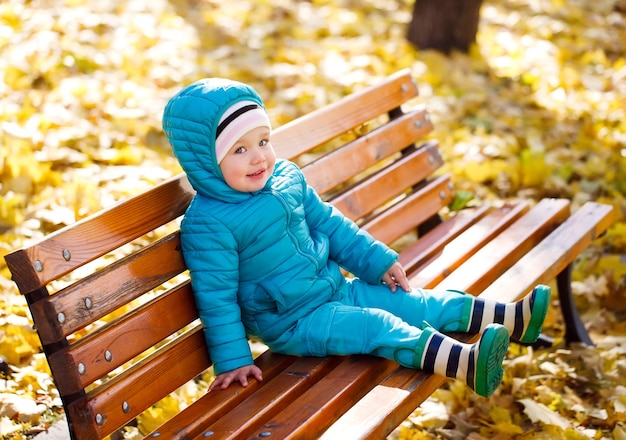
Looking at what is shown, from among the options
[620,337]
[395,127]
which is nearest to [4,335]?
[395,127]

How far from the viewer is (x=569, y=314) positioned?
3.59 m

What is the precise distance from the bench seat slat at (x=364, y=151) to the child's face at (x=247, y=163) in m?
0.68

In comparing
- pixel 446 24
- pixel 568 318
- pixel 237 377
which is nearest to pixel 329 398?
pixel 237 377

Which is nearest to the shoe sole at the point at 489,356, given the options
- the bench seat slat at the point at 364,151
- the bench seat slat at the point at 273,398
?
the bench seat slat at the point at 273,398

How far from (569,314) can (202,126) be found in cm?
199

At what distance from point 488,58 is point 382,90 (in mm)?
3430

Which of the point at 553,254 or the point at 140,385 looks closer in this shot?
the point at 140,385

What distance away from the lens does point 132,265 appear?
7.72 feet

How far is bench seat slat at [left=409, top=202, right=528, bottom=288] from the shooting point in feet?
10.2

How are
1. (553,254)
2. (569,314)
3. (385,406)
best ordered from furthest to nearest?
1. (569,314)
2. (553,254)
3. (385,406)

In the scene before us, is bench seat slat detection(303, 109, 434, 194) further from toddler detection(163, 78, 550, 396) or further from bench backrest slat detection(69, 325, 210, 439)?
bench backrest slat detection(69, 325, 210, 439)

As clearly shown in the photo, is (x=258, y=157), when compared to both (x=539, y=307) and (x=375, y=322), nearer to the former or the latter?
(x=375, y=322)

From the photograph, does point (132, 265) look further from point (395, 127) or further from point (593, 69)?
point (593, 69)

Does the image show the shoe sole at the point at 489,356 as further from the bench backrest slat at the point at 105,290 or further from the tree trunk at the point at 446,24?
the tree trunk at the point at 446,24
